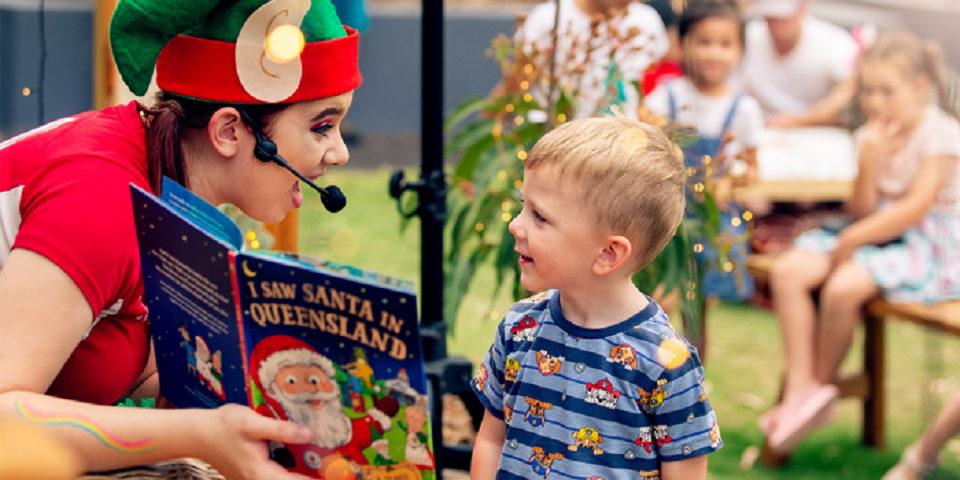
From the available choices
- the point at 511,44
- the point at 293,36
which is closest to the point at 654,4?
the point at 511,44

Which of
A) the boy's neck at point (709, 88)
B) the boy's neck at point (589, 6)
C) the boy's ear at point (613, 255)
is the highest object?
the boy's neck at point (589, 6)

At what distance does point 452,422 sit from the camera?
2.38 m

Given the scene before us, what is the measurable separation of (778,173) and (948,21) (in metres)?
0.93

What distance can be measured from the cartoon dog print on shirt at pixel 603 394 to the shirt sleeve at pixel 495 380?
14 cm

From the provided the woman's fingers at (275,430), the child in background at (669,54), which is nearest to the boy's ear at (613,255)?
the woman's fingers at (275,430)

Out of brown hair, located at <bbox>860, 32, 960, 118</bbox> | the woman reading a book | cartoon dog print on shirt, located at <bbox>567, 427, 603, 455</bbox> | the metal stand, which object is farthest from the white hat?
cartoon dog print on shirt, located at <bbox>567, 427, 603, 455</bbox>

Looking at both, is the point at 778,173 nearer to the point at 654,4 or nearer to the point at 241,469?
the point at 654,4

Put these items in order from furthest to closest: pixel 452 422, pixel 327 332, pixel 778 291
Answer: pixel 778 291 → pixel 452 422 → pixel 327 332

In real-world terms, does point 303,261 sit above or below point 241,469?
above

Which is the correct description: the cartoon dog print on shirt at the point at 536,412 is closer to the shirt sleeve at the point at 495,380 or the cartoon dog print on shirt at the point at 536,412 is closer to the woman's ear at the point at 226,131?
the shirt sleeve at the point at 495,380

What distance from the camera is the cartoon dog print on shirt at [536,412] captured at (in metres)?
1.07

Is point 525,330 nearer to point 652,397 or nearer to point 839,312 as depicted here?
point 652,397

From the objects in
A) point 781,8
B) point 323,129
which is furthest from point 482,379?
point 781,8

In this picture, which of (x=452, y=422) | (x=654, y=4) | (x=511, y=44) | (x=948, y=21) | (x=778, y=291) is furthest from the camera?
(x=654, y=4)
